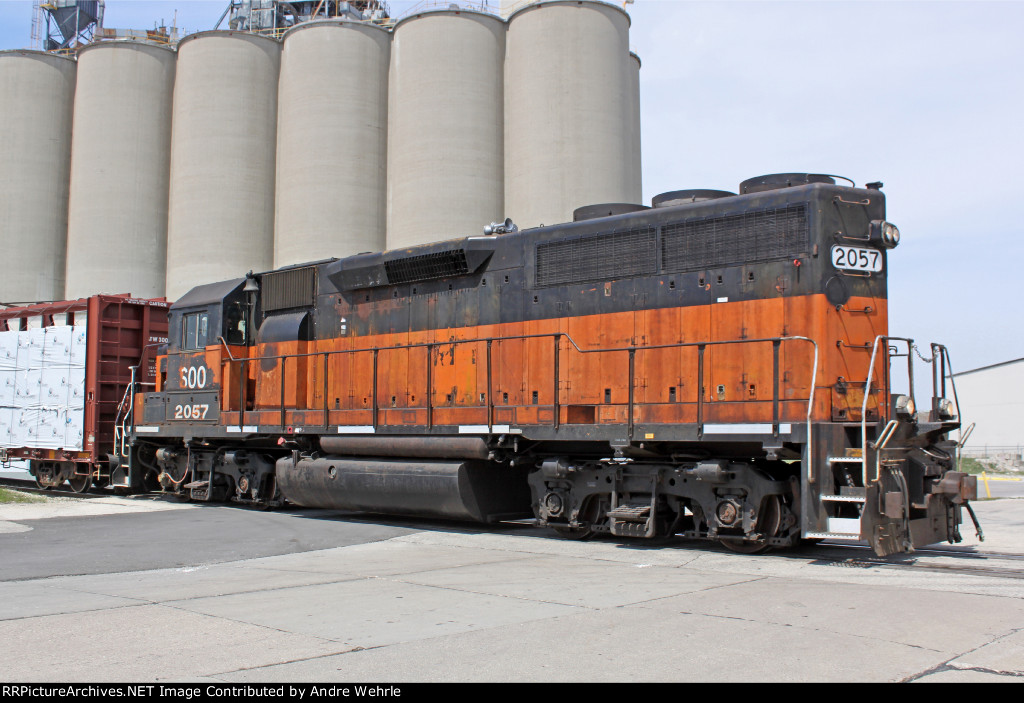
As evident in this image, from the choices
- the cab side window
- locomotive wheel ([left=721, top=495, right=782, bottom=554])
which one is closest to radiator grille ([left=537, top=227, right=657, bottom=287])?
locomotive wheel ([left=721, top=495, right=782, bottom=554])

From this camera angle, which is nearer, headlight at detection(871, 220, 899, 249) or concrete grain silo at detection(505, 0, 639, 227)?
headlight at detection(871, 220, 899, 249)

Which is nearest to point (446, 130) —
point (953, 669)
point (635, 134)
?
point (635, 134)

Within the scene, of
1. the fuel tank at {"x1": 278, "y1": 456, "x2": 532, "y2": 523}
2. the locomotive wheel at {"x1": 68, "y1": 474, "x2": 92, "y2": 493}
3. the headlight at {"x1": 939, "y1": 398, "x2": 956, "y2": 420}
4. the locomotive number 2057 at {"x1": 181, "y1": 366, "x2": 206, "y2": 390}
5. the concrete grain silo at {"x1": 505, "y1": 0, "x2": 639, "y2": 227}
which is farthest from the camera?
the concrete grain silo at {"x1": 505, "y1": 0, "x2": 639, "y2": 227}

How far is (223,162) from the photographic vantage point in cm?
3516

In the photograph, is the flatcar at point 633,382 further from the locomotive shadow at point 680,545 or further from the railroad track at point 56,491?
the railroad track at point 56,491

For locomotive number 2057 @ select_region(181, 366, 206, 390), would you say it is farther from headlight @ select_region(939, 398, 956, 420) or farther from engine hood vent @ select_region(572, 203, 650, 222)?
headlight @ select_region(939, 398, 956, 420)

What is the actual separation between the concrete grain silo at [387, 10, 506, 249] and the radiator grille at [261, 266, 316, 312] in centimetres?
1715

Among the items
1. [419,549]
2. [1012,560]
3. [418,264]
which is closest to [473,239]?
[418,264]

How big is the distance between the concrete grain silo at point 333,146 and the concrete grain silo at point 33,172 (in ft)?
35.8

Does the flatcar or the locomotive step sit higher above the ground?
the flatcar

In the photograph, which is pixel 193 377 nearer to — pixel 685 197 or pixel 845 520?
pixel 685 197

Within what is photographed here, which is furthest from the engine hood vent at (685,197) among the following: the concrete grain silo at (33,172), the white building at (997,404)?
the white building at (997,404)

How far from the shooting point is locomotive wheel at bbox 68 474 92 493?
17.8 m

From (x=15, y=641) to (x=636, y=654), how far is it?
12.7ft
